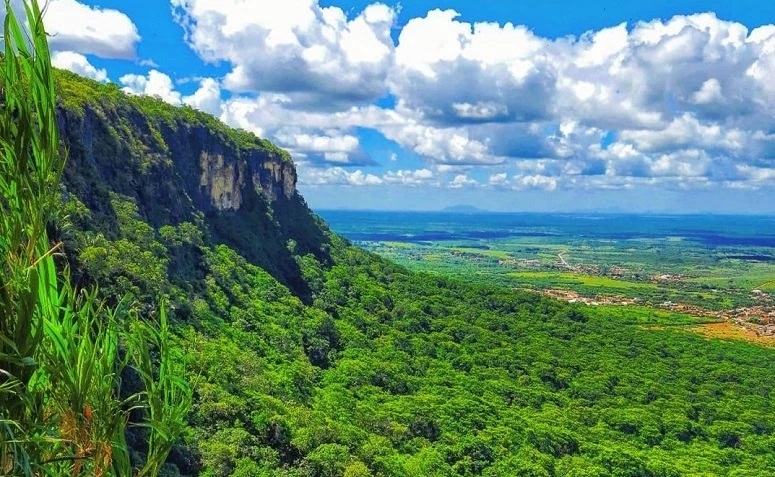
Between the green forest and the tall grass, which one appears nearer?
the tall grass

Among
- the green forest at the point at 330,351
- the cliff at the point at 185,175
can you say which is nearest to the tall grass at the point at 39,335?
the green forest at the point at 330,351

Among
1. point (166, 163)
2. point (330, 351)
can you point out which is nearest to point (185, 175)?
point (166, 163)

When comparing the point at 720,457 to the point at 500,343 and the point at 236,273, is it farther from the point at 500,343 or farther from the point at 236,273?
the point at 236,273

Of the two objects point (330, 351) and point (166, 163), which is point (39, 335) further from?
point (166, 163)

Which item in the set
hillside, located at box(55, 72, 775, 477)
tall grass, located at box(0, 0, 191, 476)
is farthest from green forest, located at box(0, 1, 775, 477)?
tall grass, located at box(0, 0, 191, 476)

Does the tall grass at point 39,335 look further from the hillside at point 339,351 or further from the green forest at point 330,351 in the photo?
the hillside at point 339,351

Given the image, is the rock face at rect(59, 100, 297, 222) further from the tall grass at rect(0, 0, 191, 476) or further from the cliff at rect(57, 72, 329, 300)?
the tall grass at rect(0, 0, 191, 476)
